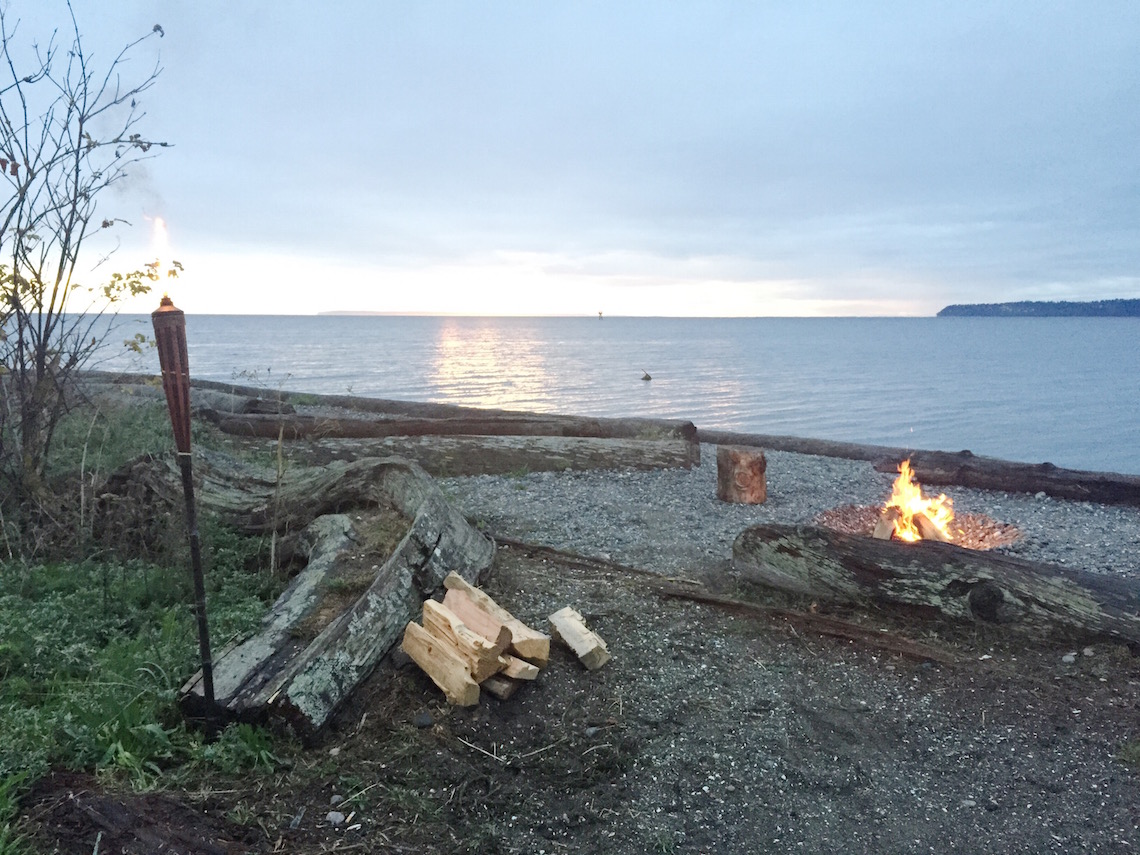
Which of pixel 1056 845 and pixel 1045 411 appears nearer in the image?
pixel 1056 845

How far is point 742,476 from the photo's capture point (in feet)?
33.3

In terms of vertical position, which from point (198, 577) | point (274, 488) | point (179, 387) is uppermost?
point (179, 387)

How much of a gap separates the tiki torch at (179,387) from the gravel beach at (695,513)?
4.25 meters

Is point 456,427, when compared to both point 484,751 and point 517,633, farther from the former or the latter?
point 484,751

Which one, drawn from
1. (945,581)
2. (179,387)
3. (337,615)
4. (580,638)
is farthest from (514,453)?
(179,387)

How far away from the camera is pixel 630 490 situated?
416 inches

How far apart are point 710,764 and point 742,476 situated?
644 centimetres

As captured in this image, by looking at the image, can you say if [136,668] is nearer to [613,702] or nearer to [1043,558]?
[613,702]

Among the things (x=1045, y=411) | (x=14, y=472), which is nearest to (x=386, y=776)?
(x=14, y=472)

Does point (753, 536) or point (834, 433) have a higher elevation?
point (753, 536)

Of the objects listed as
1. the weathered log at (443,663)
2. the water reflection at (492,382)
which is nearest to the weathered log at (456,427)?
the weathered log at (443,663)

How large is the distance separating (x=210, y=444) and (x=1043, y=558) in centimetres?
1171

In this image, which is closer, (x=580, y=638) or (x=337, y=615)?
(x=337, y=615)

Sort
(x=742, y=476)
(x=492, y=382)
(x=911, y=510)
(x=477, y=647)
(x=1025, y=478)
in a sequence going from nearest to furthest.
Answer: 1. (x=477, y=647)
2. (x=911, y=510)
3. (x=742, y=476)
4. (x=1025, y=478)
5. (x=492, y=382)
